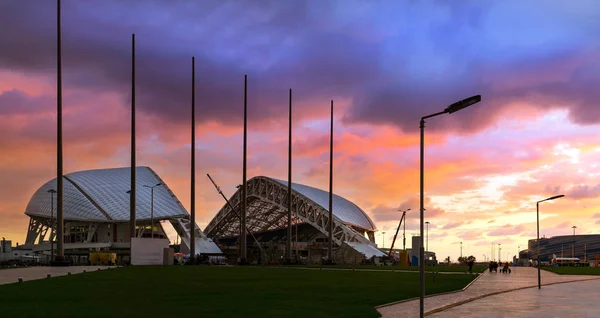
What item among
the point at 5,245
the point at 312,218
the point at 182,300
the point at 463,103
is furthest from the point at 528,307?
the point at 312,218

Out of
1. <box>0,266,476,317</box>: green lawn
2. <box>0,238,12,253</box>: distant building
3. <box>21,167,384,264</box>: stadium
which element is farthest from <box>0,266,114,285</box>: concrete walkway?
<box>0,238,12,253</box>: distant building

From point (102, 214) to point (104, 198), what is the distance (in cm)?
570

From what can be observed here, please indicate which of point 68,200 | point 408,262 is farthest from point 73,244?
point 408,262

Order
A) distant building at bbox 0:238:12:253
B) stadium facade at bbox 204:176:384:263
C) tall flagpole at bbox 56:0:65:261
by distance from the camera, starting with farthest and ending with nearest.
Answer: stadium facade at bbox 204:176:384:263 → distant building at bbox 0:238:12:253 → tall flagpole at bbox 56:0:65:261

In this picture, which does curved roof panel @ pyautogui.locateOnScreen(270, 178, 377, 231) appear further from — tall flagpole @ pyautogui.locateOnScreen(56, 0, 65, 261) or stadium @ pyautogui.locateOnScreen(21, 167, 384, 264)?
tall flagpole @ pyautogui.locateOnScreen(56, 0, 65, 261)

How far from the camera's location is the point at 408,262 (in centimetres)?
13850

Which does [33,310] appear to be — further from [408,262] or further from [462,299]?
[408,262]

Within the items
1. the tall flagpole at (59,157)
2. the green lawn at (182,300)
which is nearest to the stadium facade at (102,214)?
the tall flagpole at (59,157)

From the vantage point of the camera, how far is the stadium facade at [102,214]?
154 m

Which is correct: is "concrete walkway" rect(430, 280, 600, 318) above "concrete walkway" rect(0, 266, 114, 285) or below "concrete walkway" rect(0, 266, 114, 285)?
above

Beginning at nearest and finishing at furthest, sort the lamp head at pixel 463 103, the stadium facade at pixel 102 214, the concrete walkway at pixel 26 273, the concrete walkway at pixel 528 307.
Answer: the lamp head at pixel 463 103, the concrete walkway at pixel 528 307, the concrete walkway at pixel 26 273, the stadium facade at pixel 102 214

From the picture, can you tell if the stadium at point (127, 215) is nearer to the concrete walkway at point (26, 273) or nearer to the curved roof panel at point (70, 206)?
the curved roof panel at point (70, 206)

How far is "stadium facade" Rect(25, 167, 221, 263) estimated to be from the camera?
153875 mm

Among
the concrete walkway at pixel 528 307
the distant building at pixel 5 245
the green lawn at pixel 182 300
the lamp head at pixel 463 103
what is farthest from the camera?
the distant building at pixel 5 245
